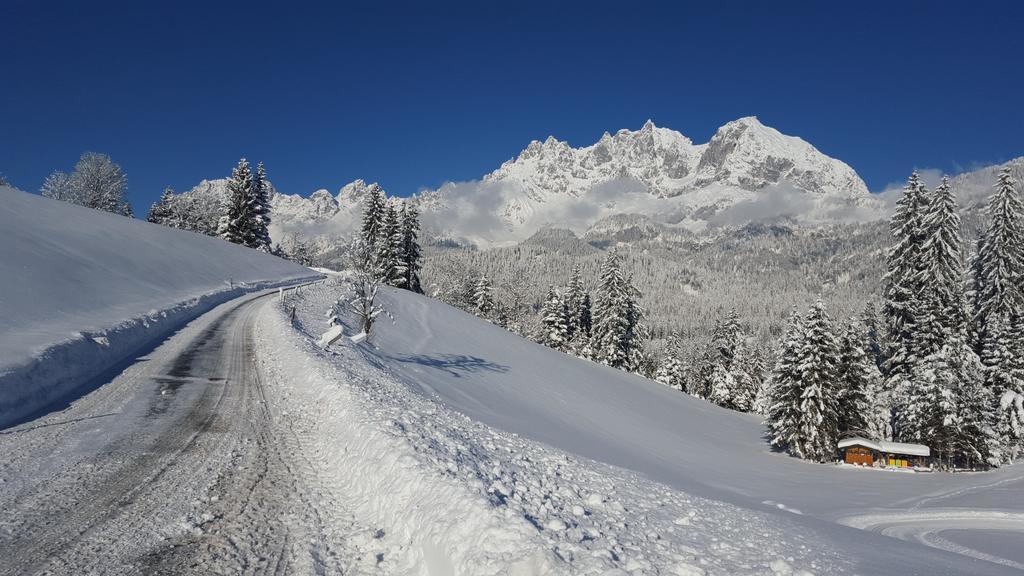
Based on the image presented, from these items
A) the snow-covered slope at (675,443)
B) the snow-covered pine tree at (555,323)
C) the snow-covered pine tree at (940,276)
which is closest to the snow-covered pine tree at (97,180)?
the snow-covered slope at (675,443)

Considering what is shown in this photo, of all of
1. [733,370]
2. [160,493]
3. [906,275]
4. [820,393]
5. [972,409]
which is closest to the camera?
[160,493]

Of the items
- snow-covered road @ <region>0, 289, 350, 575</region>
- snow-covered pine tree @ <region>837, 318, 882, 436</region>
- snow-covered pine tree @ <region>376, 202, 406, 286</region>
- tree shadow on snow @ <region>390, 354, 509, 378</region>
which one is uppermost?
snow-covered pine tree @ <region>376, 202, 406, 286</region>

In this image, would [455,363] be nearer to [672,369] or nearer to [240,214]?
[672,369]

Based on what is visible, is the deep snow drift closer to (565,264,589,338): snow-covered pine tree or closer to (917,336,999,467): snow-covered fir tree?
(565,264,589,338): snow-covered pine tree

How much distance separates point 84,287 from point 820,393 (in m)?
42.4

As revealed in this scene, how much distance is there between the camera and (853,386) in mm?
35562

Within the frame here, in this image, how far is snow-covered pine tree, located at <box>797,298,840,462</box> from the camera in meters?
33.9

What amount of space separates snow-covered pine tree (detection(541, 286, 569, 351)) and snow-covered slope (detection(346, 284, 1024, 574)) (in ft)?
50.9

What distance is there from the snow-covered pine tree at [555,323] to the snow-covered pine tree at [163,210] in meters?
61.5

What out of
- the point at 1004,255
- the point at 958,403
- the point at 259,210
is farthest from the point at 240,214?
the point at 1004,255

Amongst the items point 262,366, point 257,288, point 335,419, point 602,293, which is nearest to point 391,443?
point 335,419

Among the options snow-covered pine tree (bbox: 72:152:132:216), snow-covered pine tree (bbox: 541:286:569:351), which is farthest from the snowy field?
Result: snow-covered pine tree (bbox: 72:152:132:216)

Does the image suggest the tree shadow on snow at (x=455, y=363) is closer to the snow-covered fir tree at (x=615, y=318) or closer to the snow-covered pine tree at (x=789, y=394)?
the snow-covered pine tree at (x=789, y=394)

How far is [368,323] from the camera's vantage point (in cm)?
2683
